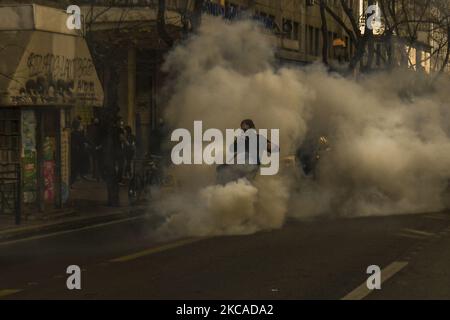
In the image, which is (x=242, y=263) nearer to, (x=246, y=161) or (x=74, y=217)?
(x=246, y=161)

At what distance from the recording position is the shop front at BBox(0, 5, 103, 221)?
1511 cm

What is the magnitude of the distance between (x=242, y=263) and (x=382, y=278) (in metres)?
1.89

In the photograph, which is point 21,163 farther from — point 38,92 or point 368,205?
point 368,205

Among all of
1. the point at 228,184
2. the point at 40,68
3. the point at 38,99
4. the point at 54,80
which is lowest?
the point at 228,184

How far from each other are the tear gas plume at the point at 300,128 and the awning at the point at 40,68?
2851mm

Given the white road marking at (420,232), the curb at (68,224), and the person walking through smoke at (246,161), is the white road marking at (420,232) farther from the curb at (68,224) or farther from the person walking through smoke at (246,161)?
the curb at (68,224)

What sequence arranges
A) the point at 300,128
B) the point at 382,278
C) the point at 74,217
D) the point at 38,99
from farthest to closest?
the point at 74,217 < the point at 38,99 < the point at 300,128 < the point at 382,278

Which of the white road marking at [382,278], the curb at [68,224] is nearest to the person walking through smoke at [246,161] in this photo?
the curb at [68,224]

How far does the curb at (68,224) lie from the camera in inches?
531

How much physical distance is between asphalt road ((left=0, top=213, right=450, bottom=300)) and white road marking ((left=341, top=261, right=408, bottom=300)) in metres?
0.01

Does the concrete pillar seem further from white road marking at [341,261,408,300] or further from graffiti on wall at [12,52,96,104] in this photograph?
white road marking at [341,261,408,300]

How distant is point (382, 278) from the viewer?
29.7 ft

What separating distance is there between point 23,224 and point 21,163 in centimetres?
206

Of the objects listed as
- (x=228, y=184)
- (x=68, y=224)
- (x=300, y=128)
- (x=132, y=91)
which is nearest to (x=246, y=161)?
(x=228, y=184)
